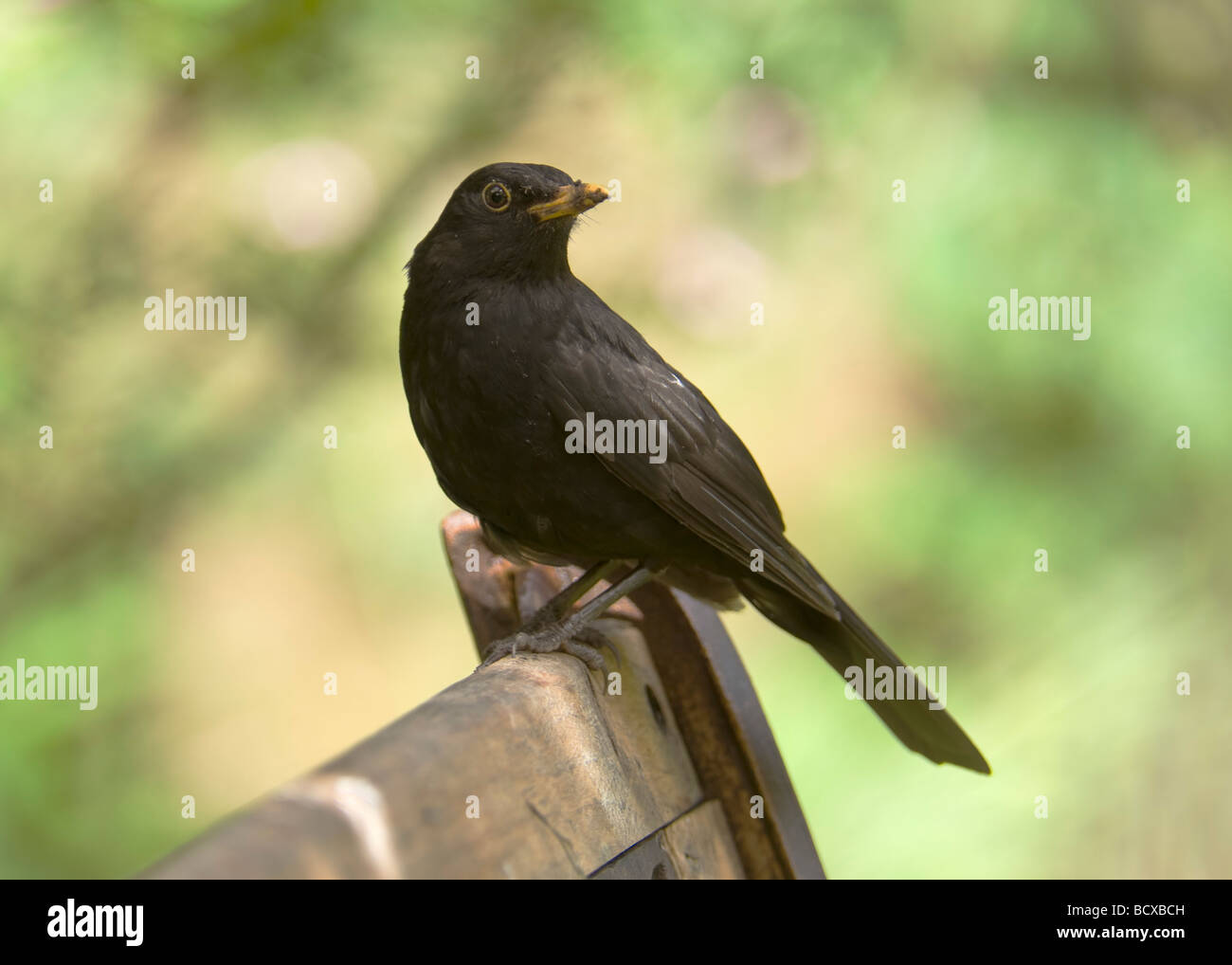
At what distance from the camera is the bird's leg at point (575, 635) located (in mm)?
2467

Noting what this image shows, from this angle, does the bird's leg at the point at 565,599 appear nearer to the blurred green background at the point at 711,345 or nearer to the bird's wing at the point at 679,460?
the bird's wing at the point at 679,460

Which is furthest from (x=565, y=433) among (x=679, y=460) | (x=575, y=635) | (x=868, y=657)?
(x=868, y=657)

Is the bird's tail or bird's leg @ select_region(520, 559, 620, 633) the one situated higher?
bird's leg @ select_region(520, 559, 620, 633)

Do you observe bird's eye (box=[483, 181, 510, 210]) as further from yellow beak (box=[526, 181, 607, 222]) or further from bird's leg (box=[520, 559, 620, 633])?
bird's leg (box=[520, 559, 620, 633])

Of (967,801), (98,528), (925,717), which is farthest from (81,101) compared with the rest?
(967,801)

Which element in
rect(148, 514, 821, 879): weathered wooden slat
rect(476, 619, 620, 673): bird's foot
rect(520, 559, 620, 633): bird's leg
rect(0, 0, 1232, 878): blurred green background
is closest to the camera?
rect(148, 514, 821, 879): weathered wooden slat

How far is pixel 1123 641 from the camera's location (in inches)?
233

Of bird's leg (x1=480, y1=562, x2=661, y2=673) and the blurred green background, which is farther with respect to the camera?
the blurred green background

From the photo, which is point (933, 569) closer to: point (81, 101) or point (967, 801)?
point (967, 801)

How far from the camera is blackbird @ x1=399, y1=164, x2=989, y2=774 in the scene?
2826mm

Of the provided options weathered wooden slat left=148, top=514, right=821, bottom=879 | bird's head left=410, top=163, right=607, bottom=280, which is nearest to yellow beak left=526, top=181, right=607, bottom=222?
bird's head left=410, top=163, right=607, bottom=280

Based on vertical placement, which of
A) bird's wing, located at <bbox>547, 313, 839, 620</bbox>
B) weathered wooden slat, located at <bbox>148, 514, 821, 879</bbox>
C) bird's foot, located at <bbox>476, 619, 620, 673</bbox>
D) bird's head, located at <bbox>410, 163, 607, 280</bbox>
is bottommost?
weathered wooden slat, located at <bbox>148, 514, 821, 879</bbox>

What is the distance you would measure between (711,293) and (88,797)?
361 cm

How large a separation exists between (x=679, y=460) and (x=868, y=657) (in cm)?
73
